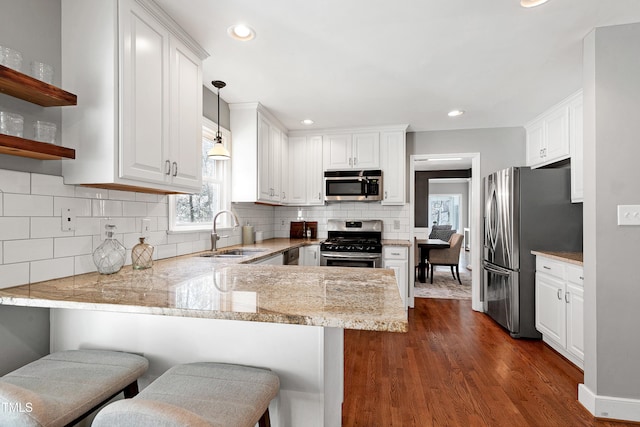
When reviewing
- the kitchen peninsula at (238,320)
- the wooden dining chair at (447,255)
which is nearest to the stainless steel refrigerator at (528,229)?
the kitchen peninsula at (238,320)

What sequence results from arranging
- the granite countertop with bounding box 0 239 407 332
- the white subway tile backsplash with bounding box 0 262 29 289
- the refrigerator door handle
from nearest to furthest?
the granite countertop with bounding box 0 239 407 332
the white subway tile backsplash with bounding box 0 262 29 289
the refrigerator door handle

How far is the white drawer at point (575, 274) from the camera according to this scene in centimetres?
239

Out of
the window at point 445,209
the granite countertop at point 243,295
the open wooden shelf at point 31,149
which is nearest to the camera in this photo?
the granite countertop at point 243,295

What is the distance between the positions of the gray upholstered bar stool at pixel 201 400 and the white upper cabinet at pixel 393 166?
3274 mm

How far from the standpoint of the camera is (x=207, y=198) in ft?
9.99

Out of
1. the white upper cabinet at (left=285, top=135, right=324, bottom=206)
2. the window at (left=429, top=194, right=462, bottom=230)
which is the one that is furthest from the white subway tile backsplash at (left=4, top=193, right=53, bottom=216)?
the window at (left=429, top=194, right=462, bottom=230)

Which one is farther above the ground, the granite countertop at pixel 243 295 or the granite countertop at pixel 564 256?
the granite countertop at pixel 243 295

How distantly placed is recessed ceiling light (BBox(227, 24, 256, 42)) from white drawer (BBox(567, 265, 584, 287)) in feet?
9.50

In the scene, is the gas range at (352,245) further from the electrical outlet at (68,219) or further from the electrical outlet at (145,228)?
the electrical outlet at (68,219)

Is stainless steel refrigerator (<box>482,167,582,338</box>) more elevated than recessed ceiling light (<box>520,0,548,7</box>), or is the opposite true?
recessed ceiling light (<box>520,0,548,7</box>)

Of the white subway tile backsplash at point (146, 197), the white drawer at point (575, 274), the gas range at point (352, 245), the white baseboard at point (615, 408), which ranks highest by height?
the white subway tile backsplash at point (146, 197)

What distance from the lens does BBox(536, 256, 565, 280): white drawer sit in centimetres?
265

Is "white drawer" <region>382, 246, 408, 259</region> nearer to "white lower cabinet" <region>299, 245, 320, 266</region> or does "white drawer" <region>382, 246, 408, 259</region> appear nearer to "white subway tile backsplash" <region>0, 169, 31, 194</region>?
"white lower cabinet" <region>299, 245, 320, 266</region>

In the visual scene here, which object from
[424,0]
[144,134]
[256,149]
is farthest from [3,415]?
[256,149]
